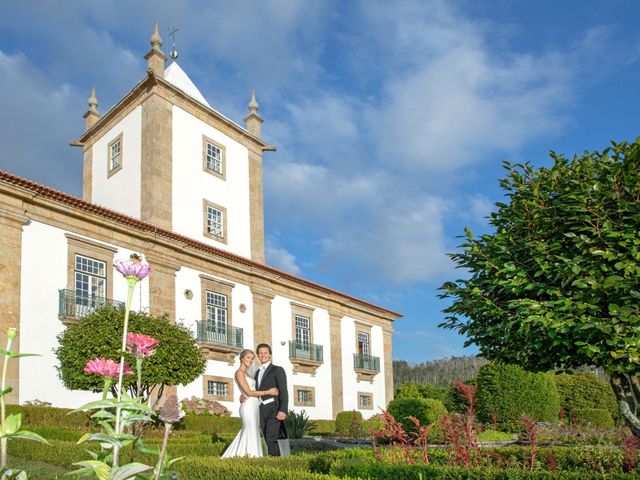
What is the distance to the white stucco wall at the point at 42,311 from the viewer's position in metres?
16.3

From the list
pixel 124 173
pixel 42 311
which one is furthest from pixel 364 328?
pixel 42 311

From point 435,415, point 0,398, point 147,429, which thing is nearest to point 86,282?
point 147,429

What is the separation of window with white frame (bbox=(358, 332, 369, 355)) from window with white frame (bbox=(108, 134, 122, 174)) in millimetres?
14252

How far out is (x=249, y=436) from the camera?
9.03 meters

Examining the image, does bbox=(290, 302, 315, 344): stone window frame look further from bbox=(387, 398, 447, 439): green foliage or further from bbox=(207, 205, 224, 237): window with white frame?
bbox=(387, 398, 447, 439): green foliage

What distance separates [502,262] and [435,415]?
1189 centimetres

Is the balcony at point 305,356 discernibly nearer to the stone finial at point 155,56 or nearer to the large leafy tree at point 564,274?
the stone finial at point 155,56

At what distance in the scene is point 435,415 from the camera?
20.5 metres

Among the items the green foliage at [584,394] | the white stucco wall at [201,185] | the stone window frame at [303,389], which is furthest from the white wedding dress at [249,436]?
the green foliage at [584,394]

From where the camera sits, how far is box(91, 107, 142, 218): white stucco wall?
23.7 meters

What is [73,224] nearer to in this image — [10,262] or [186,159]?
[10,262]

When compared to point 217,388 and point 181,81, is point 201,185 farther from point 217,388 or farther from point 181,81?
point 217,388

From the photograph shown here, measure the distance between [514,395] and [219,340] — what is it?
33.9 feet

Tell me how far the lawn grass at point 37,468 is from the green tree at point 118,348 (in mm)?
2986
